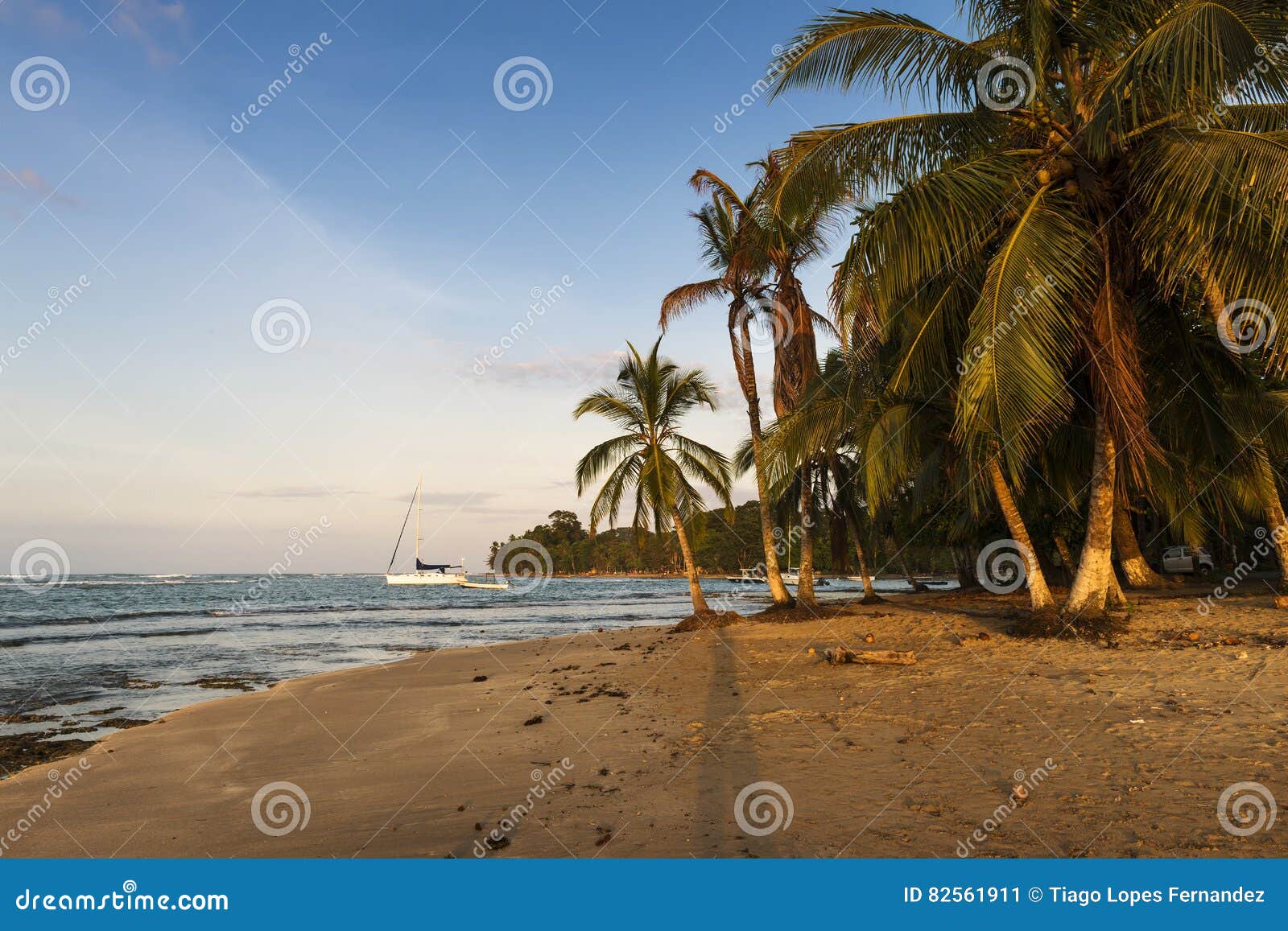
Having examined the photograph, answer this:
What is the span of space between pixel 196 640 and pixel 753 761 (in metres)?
25.0

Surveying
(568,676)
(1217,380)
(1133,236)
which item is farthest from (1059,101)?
(568,676)

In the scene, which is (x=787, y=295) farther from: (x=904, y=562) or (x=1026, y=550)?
(x=904, y=562)

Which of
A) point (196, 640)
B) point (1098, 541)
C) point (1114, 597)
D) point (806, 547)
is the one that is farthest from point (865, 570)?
point (196, 640)

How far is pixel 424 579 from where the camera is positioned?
84250 mm

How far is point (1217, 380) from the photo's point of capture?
13.7m

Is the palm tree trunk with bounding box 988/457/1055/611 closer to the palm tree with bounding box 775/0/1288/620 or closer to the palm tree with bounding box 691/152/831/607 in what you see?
the palm tree with bounding box 775/0/1288/620

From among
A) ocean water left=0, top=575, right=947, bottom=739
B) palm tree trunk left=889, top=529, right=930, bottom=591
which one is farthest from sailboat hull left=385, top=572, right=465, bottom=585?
palm tree trunk left=889, top=529, right=930, bottom=591

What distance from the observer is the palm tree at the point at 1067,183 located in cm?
884

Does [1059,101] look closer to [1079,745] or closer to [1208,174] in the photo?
[1208,174]

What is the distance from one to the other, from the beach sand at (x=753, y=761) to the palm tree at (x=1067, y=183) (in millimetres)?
3294

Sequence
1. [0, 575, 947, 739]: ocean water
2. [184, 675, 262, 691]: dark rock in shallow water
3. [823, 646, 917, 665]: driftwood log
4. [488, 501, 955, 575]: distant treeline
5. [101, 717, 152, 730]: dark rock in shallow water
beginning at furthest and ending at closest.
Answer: [488, 501, 955, 575]: distant treeline → [184, 675, 262, 691]: dark rock in shallow water → [0, 575, 947, 739]: ocean water → [101, 717, 152, 730]: dark rock in shallow water → [823, 646, 917, 665]: driftwood log

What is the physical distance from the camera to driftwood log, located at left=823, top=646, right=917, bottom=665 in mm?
10834

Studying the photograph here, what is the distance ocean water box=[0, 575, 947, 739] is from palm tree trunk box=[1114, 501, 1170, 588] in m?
17.2

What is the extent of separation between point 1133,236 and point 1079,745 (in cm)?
761
